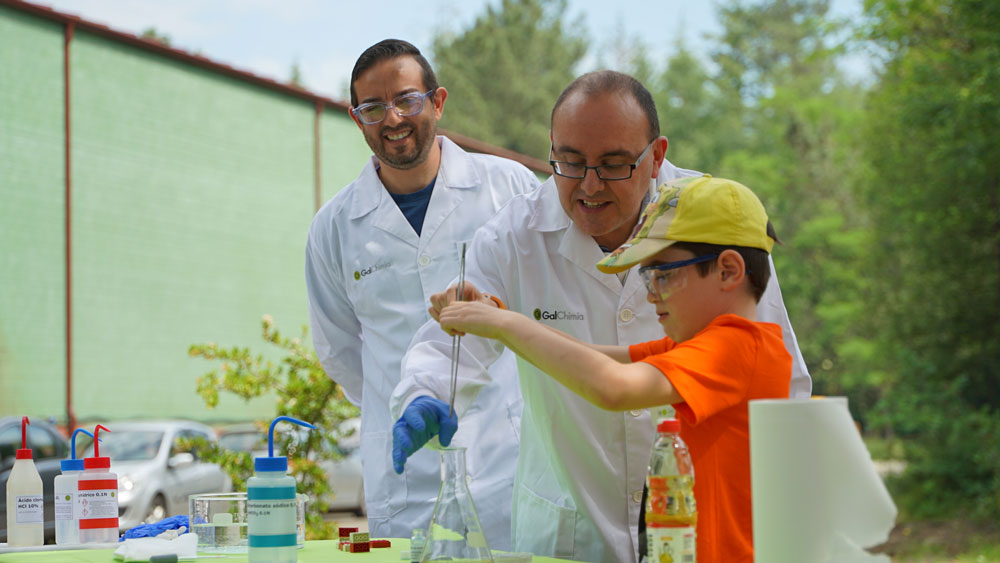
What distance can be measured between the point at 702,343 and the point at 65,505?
181 centimetres

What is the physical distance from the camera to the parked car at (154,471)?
10914 mm

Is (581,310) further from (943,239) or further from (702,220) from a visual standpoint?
(943,239)

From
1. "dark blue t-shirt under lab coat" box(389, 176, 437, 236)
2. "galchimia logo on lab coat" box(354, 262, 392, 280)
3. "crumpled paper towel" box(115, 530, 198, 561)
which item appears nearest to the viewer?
"crumpled paper towel" box(115, 530, 198, 561)

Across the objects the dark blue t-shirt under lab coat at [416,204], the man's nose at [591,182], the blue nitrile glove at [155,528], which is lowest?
the blue nitrile glove at [155,528]

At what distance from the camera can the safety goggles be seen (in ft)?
7.16

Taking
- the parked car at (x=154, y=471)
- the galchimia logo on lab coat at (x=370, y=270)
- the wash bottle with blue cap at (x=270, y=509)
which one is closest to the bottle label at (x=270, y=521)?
the wash bottle with blue cap at (x=270, y=509)

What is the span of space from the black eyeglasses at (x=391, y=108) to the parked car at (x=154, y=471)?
24.9 feet

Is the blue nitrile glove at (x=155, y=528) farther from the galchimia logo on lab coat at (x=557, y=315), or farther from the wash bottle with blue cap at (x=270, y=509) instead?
the galchimia logo on lab coat at (x=557, y=315)

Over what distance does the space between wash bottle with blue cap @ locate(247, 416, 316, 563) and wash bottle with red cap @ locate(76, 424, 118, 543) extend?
891 mm

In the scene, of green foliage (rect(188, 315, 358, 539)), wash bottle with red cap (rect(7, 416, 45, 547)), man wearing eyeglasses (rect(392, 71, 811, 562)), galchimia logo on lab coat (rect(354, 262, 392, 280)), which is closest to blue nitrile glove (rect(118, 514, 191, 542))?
wash bottle with red cap (rect(7, 416, 45, 547))

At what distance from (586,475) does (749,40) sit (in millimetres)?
43796

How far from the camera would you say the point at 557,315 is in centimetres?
296

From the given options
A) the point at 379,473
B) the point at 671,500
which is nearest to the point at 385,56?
the point at 379,473

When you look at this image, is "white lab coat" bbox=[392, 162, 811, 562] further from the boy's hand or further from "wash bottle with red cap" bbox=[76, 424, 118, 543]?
"wash bottle with red cap" bbox=[76, 424, 118, 543]
